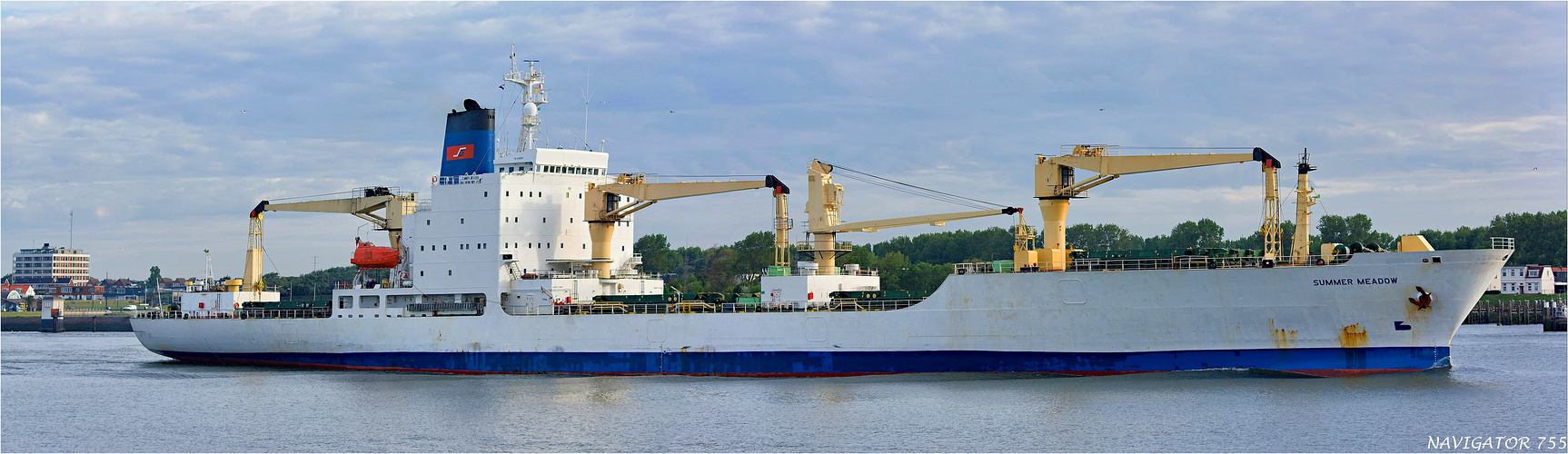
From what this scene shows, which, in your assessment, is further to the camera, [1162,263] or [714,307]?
[714,307]

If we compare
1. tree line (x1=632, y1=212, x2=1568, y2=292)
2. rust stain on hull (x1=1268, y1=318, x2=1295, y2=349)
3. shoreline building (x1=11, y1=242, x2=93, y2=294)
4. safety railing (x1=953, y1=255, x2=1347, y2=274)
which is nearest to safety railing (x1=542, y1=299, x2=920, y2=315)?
safety railing (x1=953, y1=255, x2=1347, y2=274)

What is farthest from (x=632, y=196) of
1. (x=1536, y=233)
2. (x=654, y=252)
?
(x=1536, y=233)

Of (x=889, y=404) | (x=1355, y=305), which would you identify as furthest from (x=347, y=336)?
(x=1355, y=305)

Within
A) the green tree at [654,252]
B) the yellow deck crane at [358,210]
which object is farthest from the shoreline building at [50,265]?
the yellow deck crane at [358,210]

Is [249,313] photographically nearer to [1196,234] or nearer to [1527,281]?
[1196,234]

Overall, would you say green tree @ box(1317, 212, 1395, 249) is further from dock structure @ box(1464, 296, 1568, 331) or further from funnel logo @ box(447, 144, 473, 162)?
funnel logo @ box(447, 144, 473, 162)

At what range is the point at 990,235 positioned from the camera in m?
86.6

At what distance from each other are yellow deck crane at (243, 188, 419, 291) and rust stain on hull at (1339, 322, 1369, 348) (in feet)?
84.6

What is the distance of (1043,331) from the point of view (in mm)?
27781

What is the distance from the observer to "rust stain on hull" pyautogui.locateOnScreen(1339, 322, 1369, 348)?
2567 cm

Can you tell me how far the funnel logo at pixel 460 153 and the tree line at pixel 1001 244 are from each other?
3272 centimetres

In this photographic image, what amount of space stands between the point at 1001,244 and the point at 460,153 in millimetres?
54299

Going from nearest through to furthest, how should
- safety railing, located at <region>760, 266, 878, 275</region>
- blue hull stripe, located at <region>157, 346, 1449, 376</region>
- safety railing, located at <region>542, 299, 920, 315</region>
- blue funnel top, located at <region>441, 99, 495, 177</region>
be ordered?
blue hull stripe, located at <region>157, 346, 1449, 376</region> → safety railing, located at <region>542, 299, 920, 315</region> → safety railing, located at <region>760, 266, 878, 275</region> → blue funnel top, located at <region>441, 99, 495, 177</region>

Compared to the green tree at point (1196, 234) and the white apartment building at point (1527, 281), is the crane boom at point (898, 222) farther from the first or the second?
the white apartment building at point (1527, 281)
